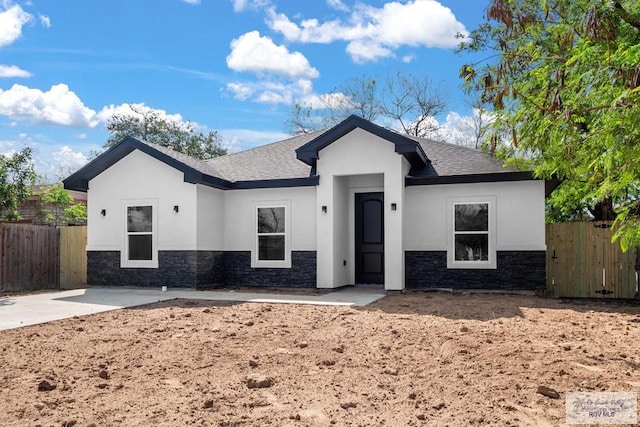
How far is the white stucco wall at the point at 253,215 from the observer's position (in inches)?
486

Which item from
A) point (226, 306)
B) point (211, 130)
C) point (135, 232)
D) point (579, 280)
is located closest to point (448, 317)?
point (226, 306)

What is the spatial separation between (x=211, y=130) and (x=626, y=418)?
1285 inches

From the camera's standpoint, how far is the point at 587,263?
1116 cm

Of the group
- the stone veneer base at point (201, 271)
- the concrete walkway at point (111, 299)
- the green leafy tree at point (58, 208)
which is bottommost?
the concrete walkway at point (111, 299)

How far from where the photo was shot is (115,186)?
12.9 metres

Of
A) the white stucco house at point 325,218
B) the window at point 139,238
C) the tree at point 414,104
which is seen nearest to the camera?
the white stucco house at point 325,218

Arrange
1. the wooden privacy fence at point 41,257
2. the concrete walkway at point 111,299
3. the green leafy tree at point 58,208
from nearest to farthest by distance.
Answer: the concrete walkway at point 111,299 < the wooden privacy fence at point 41,257 < the green leafy tree at point 58,208

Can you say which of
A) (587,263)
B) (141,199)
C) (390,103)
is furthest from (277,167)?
(390,103)

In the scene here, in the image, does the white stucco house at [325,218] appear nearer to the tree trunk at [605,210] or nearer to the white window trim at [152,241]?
the white window trim at [152,241]

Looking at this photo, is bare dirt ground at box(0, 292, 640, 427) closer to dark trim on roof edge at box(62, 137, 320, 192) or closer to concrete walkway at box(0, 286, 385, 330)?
concrete walkway at box(0, 286, 385, 330)

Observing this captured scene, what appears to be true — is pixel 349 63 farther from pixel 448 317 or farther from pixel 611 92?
pixel 611 92

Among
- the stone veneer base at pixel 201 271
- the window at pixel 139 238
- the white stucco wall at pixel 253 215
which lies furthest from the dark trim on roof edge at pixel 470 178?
the window at pixel 139 238

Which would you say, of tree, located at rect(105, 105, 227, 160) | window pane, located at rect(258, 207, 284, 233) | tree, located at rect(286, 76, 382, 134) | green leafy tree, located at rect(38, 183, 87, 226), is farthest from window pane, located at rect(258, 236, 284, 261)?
tree, located at rect(105, 105, 227, 160)

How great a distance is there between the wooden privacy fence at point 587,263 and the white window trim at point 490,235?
4.22ft
